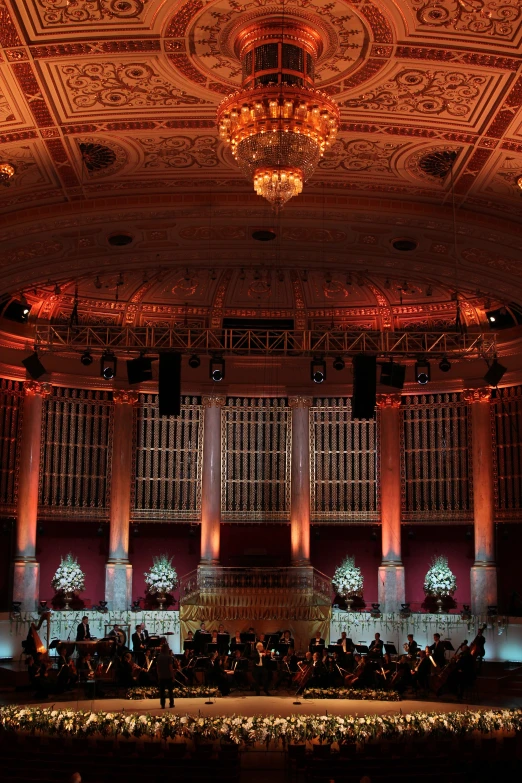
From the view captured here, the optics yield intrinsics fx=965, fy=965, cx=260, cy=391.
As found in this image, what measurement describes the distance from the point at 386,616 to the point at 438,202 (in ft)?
36.6

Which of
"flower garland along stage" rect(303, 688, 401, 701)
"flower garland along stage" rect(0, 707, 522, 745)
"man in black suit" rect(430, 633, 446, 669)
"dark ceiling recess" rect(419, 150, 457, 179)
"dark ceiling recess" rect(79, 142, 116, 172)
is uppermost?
"dark ceiling recess" rect(79, 142, 116, 172)

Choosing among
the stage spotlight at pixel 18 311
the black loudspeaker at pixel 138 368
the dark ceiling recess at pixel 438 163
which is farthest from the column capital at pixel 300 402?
the dark ceiling recess at pixel 438 163

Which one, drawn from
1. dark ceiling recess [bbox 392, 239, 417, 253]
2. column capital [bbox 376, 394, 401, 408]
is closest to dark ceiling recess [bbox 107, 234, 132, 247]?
dark ceiling recess [bbox 392, 239, 417, 253]

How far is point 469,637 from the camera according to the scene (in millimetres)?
22719

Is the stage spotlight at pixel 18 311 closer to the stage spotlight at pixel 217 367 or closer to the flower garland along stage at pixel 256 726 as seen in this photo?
the stage spotlight at pixel 217 367

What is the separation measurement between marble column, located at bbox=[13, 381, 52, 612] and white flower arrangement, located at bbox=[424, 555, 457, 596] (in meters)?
9.45

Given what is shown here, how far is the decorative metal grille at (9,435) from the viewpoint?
915 inches

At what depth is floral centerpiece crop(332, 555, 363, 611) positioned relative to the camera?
24.1m

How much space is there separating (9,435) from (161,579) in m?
5.16

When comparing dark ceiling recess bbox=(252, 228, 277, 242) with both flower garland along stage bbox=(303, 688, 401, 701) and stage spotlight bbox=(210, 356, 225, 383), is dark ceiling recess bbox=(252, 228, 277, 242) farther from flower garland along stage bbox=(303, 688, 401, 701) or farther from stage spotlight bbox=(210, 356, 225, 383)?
flower garland along stage bbox=(303, 688, 401, 701)

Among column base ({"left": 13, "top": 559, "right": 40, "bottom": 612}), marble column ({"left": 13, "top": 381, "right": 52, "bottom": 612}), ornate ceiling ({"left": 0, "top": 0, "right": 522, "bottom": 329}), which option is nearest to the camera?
ornate ceiling ({"left": 0, "top": 0, "right": 522, "bottom": 329})

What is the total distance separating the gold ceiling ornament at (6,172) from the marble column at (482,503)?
13.2 meters

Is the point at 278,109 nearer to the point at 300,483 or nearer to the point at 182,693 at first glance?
the point at 182,693

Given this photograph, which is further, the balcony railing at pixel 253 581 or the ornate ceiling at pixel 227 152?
the balcony railing at pixel 253 581
